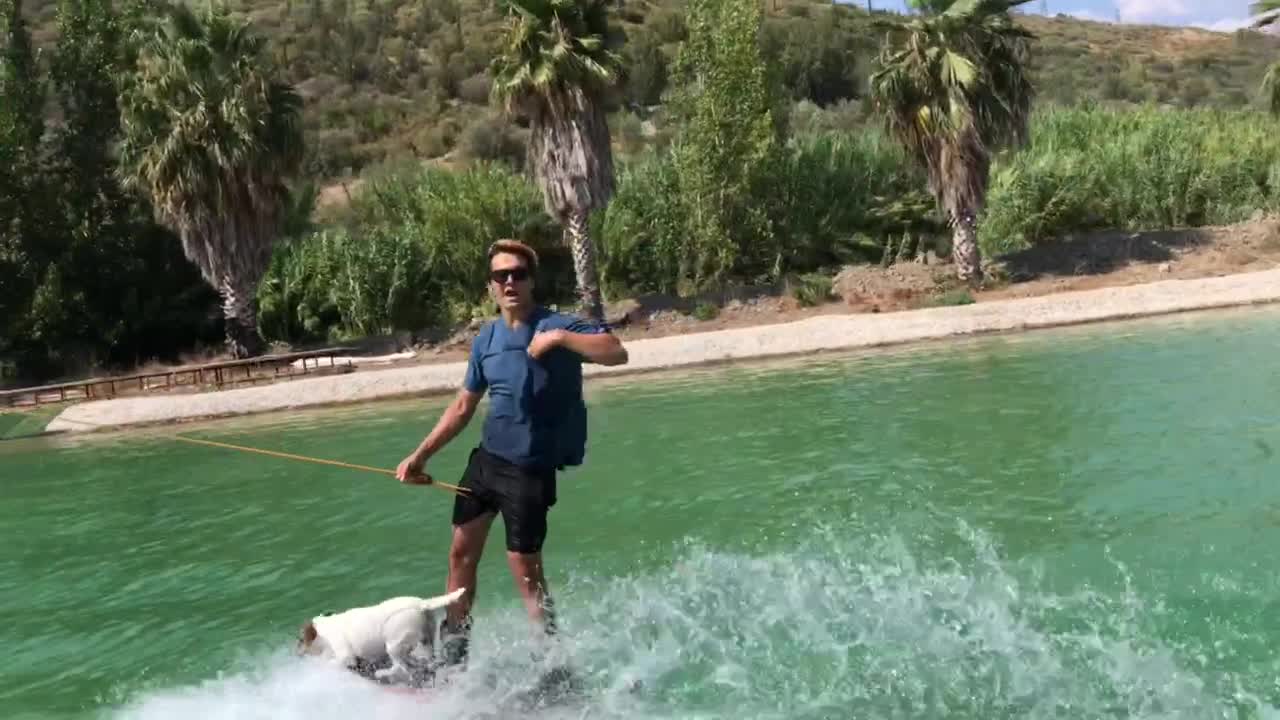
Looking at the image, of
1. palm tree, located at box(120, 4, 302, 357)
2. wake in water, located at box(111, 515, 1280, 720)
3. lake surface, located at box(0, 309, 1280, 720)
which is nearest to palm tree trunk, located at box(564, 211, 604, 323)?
palm tree, located at box(120, 4, 302, 357)

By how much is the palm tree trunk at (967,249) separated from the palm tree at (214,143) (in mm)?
17044

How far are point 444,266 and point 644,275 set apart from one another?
5702mm

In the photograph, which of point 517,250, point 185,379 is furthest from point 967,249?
point 517,250

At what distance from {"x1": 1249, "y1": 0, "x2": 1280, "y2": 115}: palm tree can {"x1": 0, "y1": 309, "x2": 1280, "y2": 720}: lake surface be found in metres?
18.5

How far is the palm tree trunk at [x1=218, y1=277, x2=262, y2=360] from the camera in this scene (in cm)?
2605

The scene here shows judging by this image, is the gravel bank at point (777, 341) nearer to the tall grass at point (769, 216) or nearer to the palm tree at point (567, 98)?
the palm tree at point (567, 98)

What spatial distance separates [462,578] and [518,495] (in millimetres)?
691

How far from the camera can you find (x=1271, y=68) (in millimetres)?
28281

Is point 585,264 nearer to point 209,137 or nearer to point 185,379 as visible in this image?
point 209,137

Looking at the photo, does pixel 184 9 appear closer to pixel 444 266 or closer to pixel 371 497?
pixel 444 266

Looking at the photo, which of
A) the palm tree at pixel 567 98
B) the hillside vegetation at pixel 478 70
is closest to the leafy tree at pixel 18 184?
the palm tree at pixel 567 98

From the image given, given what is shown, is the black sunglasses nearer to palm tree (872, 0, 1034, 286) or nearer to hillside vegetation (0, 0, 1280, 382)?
hillside vegetation (0, 0, 1280, 382)

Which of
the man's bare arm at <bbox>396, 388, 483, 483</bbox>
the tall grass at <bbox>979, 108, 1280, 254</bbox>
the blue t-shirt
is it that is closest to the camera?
the blue t-shirt

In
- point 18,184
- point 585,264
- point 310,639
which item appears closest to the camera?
point 310,639
